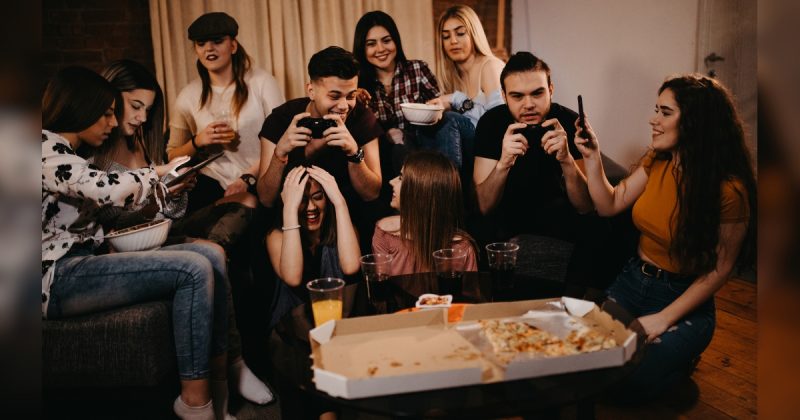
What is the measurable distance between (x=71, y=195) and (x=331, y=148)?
1.12m

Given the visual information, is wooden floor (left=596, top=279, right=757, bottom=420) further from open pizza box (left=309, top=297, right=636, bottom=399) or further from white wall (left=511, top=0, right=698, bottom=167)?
white wall (left=511, top=0, right=698, bottom=167)

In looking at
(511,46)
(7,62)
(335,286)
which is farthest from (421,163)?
(511,46)

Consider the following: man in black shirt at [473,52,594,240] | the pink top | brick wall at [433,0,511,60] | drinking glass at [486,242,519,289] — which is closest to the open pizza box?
drinking glass at [486,242,519,289]

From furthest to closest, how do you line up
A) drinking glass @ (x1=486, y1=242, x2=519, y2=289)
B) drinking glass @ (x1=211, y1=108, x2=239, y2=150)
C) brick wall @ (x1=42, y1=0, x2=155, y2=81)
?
brick wall @ (x1=42, y1=0, x2=155, y2=81), drinking glass @ (x1=211, y1=108, x2=239, y2=150), drinking glass @ (x1=486, y1=242, x2=519, y2=289)

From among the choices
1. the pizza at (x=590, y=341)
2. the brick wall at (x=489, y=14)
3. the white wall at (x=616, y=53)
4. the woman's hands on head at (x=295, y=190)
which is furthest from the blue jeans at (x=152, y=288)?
the brick wall at (x=489, y=14)

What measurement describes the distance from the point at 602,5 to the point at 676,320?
2.40 meters

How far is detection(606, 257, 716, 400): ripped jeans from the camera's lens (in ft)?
5.98

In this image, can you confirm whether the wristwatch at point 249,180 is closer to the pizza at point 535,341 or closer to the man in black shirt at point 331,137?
the man in black shirt at point 331,137

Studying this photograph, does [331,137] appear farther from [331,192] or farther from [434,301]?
[434,301]

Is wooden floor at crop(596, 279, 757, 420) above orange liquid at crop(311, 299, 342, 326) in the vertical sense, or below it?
below

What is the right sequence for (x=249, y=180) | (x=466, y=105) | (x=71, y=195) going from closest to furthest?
(x=71, y=195)
(x=249, y=180)
(x=466, y=105)

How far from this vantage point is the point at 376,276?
1.48 metres

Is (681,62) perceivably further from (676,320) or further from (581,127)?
(676,320)

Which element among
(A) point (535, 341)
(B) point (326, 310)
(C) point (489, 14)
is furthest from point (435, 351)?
(C) point (489, 14)
